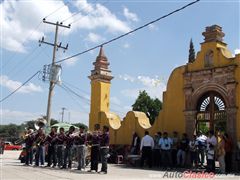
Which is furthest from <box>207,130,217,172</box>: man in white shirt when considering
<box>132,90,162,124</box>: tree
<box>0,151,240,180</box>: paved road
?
<box>132,90,162,124</box>: tree

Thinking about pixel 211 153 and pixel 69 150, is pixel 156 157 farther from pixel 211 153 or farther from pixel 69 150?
pixel 69 150

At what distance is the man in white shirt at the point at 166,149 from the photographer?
17.3 metres

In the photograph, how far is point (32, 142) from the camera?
1788cm

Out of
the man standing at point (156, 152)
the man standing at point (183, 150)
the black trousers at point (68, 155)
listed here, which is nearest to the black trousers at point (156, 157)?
the man standing at point (156, 152)

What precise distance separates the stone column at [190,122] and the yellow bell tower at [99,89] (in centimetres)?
631

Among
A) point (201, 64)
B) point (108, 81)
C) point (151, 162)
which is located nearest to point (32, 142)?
point (151, 162)

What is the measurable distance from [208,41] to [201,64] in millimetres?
1059

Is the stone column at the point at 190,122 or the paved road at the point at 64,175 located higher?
the stone column at the point at 190,122

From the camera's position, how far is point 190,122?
1761 centimetres

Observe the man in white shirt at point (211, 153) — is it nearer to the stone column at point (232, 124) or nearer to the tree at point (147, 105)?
the stone column at point (232, 124)

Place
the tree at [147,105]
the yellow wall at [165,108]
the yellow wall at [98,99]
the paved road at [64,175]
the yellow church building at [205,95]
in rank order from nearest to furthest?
the paved road at [64,175] < the yellow church building at [205,95] < the yellow wall at [165,108] < the yellow wall at [98,99] < the tree at [147,105]

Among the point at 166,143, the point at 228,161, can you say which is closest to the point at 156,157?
the point at 166,143

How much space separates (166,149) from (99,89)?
683 centimetres

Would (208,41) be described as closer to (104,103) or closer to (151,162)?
(151,162)
